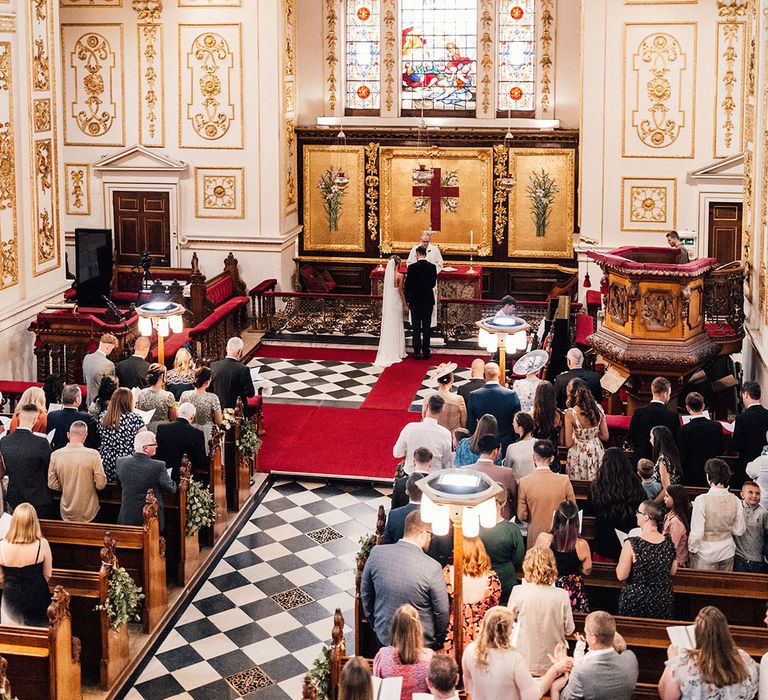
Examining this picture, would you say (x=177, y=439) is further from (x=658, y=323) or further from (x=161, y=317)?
(x=658, y=323)

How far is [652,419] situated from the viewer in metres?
10.7

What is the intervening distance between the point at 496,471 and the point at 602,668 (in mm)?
2638

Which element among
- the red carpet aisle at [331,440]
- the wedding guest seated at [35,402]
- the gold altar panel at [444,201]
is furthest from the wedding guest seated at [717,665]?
the gold altar panel at [444,201]

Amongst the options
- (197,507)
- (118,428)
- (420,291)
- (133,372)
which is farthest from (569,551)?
(420,291)

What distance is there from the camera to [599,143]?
19.9 meters

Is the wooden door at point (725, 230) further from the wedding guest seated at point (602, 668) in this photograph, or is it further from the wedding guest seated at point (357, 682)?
the wedding guest seated at point (357, 682)

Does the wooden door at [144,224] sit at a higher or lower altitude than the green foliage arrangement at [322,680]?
higher

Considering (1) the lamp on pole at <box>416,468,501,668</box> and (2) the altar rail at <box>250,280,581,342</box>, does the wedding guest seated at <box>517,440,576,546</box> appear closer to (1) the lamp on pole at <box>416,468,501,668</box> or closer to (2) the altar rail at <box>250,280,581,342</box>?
(1) the lamp on pole at <box>416,468,501,668</box>

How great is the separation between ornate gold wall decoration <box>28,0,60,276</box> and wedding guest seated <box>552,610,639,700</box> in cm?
1103

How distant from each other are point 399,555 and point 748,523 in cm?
278

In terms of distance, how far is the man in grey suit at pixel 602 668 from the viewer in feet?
21.7

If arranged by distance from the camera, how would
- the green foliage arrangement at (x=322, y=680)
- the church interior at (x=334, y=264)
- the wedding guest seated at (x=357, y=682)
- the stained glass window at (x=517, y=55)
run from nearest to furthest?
the wedding guest seated at (x=357, y=682)
the green foliage arrangement at (x=322, y=680)
the church interior at (x=334, y=264)
the stained glass window at (x=517, y=55)

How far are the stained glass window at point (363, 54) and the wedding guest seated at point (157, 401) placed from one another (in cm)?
1242

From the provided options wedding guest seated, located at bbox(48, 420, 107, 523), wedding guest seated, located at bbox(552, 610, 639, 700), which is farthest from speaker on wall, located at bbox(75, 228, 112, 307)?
wedding guest seated, located at bbox(552, 610, 639, 700)
